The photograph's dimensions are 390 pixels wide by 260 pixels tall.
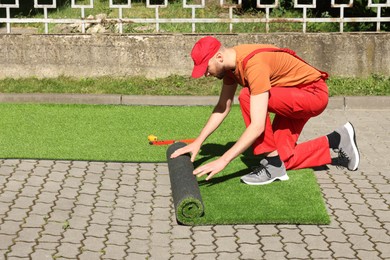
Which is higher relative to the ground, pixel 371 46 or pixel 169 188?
pixel 371 46

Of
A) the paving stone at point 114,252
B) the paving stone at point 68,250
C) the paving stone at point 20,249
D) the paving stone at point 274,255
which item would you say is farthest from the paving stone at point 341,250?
the paving stone at point 20,249

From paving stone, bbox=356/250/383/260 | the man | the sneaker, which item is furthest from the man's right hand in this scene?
paving stone, bbox=356/250/383/260

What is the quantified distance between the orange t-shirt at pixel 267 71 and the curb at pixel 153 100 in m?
3.03

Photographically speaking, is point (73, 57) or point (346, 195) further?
point (73, 57)

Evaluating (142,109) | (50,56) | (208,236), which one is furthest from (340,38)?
(208,236)

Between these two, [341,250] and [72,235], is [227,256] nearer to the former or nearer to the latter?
[341,250]

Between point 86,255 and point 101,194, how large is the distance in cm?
145

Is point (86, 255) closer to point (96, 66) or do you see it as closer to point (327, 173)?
point (327, 173)

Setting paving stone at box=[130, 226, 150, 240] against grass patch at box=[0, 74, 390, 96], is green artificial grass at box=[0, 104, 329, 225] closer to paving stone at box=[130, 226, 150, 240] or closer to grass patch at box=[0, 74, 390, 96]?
paving stone at box=[130, 226, 150, 240]

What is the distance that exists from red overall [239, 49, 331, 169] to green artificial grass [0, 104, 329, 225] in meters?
0.16

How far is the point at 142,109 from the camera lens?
35.4 feet

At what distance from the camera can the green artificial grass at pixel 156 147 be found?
708 cm

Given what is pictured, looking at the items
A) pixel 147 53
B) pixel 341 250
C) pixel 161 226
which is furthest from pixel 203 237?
pixel 147 53

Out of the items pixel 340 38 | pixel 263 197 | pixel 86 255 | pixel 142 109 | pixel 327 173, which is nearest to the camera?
pixel 86 255
